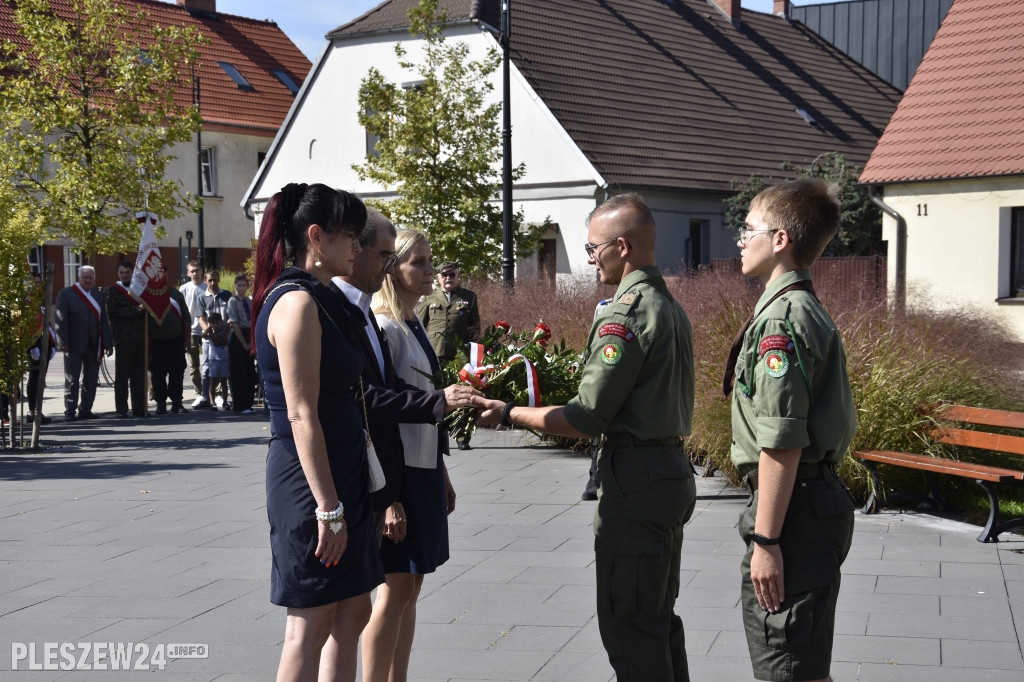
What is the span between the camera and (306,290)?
3.59 metres

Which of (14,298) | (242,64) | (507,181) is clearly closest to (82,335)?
(14,298)

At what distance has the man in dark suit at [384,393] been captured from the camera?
13.5 feet

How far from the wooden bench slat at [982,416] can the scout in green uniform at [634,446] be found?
5074 millimetres

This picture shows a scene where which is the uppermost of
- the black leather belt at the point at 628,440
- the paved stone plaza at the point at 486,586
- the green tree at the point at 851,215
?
the green tree at the point at 851,215

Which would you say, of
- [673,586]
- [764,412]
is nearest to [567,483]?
[673,586]

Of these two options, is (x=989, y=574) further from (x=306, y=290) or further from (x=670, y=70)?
(x=670, y=70)

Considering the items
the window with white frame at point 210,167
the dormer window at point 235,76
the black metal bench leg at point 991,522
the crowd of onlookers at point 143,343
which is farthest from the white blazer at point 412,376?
the dormer window at point 235,76

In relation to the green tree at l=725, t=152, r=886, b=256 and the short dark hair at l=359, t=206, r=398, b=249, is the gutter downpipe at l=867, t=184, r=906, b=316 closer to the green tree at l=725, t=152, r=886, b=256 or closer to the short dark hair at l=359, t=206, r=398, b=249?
the green tree at l=725, t=152, r=886, b=256

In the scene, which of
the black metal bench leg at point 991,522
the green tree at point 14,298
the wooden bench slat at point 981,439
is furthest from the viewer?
the green tree at point 14,298

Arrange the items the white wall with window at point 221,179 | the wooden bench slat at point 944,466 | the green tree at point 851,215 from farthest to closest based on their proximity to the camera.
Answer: the white wall with window at point 221,179 → the green tree at point 851,215 → the wooden bench slat at point 944,466

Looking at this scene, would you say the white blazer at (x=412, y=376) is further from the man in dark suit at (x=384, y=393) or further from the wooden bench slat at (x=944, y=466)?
the wooden bench slat at (x=944, y=466)

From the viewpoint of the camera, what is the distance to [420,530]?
427 cm

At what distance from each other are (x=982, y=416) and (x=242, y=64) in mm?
39574

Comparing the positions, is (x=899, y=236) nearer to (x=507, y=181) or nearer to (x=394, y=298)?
(x=507, y=181)
